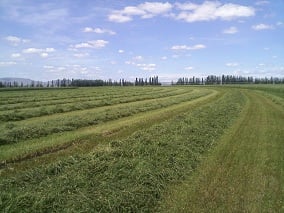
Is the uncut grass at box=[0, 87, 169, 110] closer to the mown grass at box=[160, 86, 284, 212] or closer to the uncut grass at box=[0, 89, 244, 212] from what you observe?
the uncut grass at box=[0, 89, 244, 212]

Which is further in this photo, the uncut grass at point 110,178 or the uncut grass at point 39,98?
the uncut grass at point 39,98

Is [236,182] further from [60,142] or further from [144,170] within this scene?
[60,142]

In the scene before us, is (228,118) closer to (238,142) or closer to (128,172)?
(238,142)

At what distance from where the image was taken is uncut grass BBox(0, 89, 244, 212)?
286 inches

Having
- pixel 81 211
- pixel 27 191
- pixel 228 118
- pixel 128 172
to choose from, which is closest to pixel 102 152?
pixel 128 172

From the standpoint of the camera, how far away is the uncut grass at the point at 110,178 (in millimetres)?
7254

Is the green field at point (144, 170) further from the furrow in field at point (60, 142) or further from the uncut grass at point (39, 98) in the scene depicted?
the uncut grass at point (39, 98)

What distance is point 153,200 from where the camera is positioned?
790 centimetres

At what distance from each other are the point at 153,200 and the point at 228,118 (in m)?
15.0

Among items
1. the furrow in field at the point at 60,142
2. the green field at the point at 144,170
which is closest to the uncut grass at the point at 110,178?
the green field at the point at 144,170

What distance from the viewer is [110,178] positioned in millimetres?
8875

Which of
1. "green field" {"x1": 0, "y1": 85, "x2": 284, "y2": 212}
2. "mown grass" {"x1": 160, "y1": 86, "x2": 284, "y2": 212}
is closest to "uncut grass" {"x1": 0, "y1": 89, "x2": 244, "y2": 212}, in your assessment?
"green field" {"x1": 0, "y1": 85, "x2": 284, "y2": 212}

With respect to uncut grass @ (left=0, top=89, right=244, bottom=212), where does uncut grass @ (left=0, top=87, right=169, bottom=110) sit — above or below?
above

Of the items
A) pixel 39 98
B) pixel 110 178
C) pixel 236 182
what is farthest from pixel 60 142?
pixel 39 98
